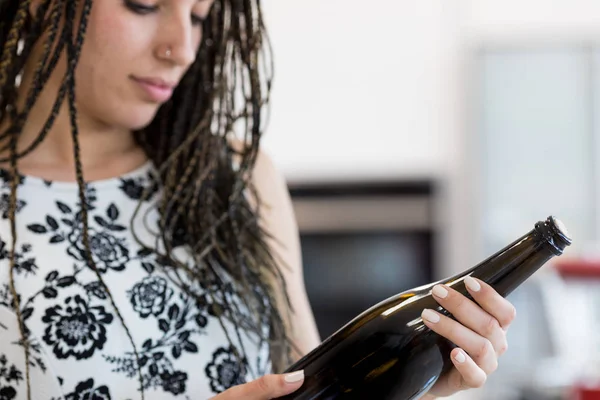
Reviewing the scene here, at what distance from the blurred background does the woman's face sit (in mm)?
2638

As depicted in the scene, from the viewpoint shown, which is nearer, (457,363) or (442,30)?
(457,363)

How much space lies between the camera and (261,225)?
117cm

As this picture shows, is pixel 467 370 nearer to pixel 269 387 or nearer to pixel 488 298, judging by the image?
pixel 488 298

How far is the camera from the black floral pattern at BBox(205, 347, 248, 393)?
1.02 metres

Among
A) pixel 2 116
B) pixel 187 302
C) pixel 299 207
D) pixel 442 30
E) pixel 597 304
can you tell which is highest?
pixel 442 30

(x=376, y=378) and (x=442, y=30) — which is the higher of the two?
(x=442, y=30)

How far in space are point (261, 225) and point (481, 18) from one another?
111 inches

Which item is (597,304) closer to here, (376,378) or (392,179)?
(392,179)

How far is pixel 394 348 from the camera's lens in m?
0.83

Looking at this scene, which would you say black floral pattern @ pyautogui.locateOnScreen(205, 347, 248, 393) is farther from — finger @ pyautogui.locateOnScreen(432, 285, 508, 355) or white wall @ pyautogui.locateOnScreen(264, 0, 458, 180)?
white wall @ pyautogui.locateOnScreen(264, 0, 458, 180)

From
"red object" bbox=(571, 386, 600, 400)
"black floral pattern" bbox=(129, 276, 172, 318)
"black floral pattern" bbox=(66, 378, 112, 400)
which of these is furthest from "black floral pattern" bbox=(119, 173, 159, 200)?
"red object" bbox=(571, 386, 600, 400)

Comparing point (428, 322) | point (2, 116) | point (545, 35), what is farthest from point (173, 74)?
point (545, 35)

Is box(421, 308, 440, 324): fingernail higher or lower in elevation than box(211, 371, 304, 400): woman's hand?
higher

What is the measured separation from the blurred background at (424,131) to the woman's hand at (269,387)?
290cm
